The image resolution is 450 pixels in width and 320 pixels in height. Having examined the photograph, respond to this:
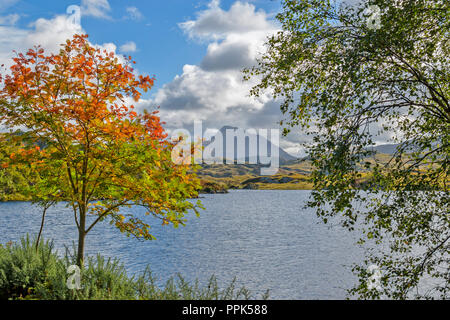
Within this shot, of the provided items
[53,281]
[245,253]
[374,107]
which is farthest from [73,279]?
[245,253]

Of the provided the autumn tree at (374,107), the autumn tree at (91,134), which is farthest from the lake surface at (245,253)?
the autumn tree at (91,134)

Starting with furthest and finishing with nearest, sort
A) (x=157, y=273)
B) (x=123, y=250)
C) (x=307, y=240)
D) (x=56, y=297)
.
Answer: (x=307, y=240)
(x=123, y=250)
(x=157, y=273)
(x=56, y=297)

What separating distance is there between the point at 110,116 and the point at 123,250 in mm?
34708

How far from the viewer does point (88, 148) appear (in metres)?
9.91

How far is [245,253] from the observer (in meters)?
40.7

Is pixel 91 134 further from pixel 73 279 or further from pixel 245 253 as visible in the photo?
pixel 245 253

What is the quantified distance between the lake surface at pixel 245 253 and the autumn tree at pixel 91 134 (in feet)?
61.6

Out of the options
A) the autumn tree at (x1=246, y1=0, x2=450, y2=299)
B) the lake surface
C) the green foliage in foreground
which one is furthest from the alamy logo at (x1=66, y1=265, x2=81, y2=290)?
the lake surface

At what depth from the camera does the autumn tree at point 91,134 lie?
30.2ft

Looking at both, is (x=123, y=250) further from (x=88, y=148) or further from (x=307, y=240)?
(x=88, y=148)

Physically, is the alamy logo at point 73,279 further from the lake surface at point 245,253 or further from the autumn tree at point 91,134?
the lake surface at point 245,253

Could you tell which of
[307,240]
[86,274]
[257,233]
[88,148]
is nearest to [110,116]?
[88,148]

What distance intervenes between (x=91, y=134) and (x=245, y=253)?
1316 inches

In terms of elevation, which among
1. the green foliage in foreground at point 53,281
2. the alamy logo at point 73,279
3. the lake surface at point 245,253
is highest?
the alamy logo at point 73,279
